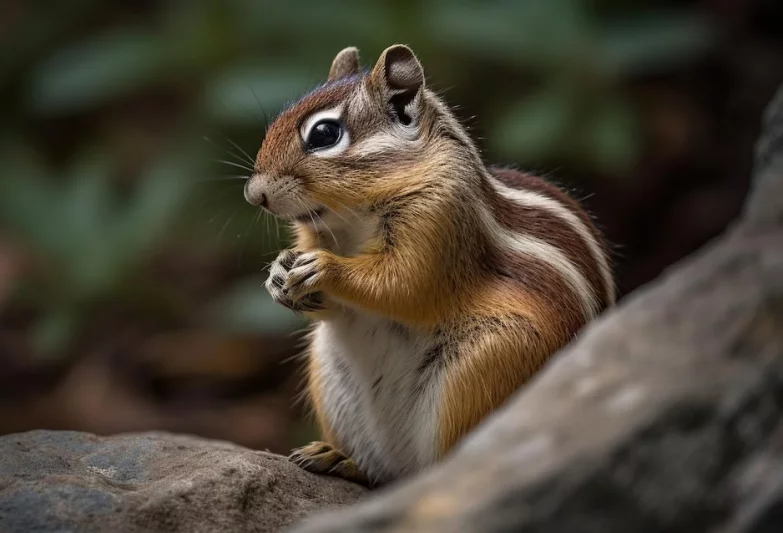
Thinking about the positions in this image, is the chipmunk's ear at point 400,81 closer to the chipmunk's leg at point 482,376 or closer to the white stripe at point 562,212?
the white stripe at point 562,212

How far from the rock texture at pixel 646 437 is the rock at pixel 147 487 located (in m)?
0.87

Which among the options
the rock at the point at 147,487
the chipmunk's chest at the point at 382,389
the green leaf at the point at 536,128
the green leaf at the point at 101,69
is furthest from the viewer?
the green leaf at the point at 101,69

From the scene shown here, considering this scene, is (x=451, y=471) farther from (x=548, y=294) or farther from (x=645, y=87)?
(x=645, y=87)

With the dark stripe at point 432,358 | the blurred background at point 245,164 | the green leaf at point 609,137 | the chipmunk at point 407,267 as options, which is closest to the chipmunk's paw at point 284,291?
the chipmunk at point 407,267

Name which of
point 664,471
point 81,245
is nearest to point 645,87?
point 81,245

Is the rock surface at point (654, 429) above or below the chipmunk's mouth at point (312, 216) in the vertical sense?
above

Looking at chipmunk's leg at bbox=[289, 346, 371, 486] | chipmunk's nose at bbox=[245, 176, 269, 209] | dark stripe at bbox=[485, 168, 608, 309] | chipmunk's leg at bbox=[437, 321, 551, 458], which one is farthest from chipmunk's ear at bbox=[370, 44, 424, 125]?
chipmunk's leg at bbox=[289, 346, 371, 486]

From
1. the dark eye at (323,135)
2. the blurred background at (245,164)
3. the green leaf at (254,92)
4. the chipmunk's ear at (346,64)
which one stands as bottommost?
the blurred background at (245,164)

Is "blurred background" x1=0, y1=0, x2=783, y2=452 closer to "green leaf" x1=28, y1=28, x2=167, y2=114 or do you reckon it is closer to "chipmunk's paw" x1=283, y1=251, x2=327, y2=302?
"green leaf" x1=28, y1=28, x2=167, y2=114

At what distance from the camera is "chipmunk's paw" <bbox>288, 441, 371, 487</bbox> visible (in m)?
3.10

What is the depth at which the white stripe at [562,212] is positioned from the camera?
127 inches

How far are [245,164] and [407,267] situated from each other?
305 cm

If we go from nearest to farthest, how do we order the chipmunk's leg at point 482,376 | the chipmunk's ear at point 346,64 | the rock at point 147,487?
1. the rock at point 147,487
2. the chipmunk's leg at point 482,376
3. the chipmunk's ear at point 346,64

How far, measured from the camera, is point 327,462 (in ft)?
10.3
